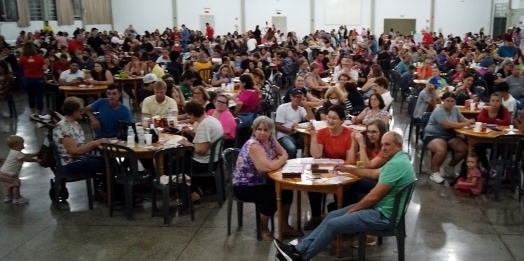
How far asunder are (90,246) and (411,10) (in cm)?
2427

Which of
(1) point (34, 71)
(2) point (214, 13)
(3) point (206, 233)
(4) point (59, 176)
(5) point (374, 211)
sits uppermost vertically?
(2) point (214, 13)

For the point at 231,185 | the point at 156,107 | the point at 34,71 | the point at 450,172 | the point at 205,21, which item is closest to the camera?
the point at 231,185

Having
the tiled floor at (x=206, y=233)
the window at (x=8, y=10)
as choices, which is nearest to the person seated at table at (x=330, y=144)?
the tiled floor at (x=206, y=233)

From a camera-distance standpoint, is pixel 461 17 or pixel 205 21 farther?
pixel 205 21

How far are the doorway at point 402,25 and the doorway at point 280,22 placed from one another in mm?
5117

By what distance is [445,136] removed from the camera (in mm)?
6598

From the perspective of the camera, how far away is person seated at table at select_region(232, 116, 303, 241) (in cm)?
462

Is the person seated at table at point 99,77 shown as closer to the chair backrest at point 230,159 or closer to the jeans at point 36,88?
the jeans at point 36,88

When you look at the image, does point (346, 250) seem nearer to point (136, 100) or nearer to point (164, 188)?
point (164, 188)

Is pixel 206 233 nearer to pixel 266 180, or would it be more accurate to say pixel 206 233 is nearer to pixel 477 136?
pixel 266 180

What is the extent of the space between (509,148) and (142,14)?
23.8 metres

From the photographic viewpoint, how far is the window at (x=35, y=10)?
1887 cm

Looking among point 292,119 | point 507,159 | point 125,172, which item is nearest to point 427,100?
point 507,159

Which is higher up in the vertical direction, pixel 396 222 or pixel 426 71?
pixel 426 71
